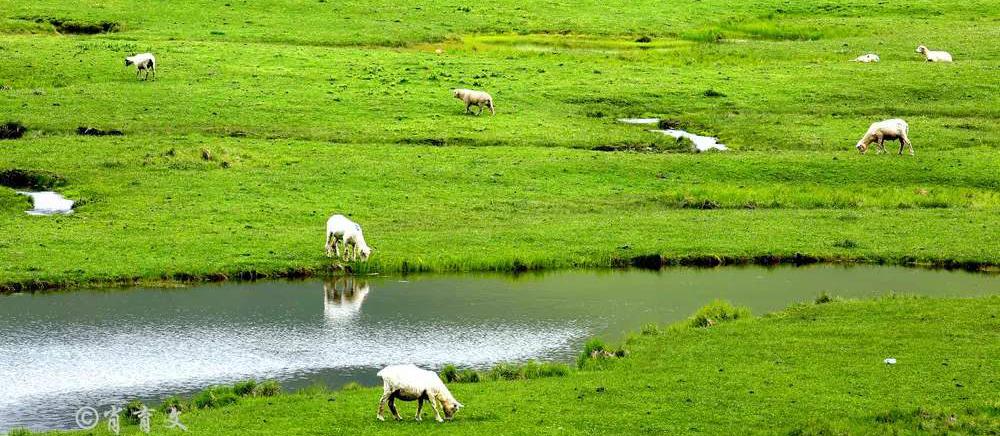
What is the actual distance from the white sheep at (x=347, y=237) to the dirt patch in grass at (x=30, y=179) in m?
15.5

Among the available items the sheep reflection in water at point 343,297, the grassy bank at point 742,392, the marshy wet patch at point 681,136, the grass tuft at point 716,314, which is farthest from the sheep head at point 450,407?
the marshy wet patch at point 681,136

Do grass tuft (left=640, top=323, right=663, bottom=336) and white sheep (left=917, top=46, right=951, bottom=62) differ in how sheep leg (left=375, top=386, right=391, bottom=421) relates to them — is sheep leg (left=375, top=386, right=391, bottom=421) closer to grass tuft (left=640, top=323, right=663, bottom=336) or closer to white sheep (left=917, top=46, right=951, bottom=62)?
grass tuft (left=640, top=323, right=663, bottom=336)

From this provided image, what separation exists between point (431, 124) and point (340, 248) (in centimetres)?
2048

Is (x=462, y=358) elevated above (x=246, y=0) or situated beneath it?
situated beneath

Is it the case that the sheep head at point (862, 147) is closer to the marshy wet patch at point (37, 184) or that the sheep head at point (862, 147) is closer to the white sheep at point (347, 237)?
the white sheep at point (347, 237)

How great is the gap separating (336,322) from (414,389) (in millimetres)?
12117

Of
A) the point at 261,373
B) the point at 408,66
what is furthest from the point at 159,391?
the point at 408,66

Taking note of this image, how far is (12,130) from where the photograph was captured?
6153cm

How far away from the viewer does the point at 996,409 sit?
92.1 ft

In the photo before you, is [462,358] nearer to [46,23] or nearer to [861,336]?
[861,336]

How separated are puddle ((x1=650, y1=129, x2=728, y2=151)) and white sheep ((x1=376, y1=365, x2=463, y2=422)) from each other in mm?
37441

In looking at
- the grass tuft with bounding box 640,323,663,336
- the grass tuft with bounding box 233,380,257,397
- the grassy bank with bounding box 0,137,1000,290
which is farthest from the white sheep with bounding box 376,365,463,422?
the grassy bank with bounding box 0,137,1000,290

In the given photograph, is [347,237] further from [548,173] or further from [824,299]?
[548,173]

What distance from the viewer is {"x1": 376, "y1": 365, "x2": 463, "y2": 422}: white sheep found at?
1053 inches
